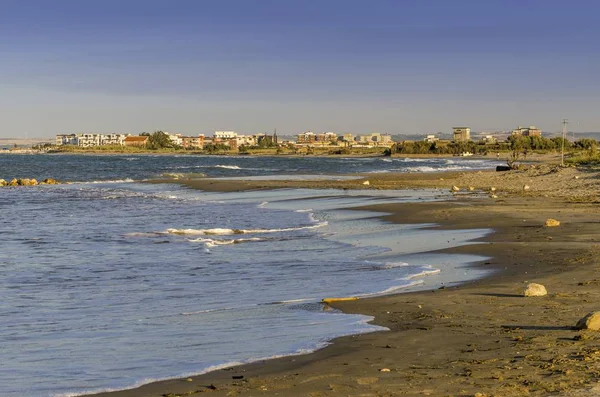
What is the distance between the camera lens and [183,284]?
15.1 meters

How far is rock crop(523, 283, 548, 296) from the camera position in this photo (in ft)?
38.9

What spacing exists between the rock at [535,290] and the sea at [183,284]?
7.40 ft

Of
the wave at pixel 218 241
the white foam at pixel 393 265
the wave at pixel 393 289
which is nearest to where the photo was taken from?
the wave at pixel 393 289

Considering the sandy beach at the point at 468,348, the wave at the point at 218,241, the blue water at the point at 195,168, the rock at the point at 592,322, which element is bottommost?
the blue water at the point at 195,168

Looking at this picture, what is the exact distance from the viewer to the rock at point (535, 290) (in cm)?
1185

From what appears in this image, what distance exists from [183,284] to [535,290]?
6.52 m

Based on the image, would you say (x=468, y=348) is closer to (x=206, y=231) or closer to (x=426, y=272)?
(x=426, y=272)

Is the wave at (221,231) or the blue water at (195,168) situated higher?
the wave at (221,231)

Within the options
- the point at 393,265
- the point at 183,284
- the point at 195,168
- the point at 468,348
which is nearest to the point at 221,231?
the point at 393,265

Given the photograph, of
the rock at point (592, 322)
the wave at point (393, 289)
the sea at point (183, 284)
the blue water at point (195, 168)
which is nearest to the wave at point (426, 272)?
the sea at point (183, 284)

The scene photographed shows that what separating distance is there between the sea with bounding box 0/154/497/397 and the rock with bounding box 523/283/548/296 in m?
2.26

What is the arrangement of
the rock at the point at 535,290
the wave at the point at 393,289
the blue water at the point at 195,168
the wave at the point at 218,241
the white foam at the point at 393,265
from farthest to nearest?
the blue water at the point at 195,168
the wave at the point at 218,241
the white foam at the point at 393,265
the wave at the point at 393,289
the rock at the point at 535,290

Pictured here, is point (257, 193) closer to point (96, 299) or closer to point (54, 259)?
point (54, 259)

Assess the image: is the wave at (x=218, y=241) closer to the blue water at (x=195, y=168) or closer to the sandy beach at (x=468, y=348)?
the sandy beach at (x=468, y=348)
